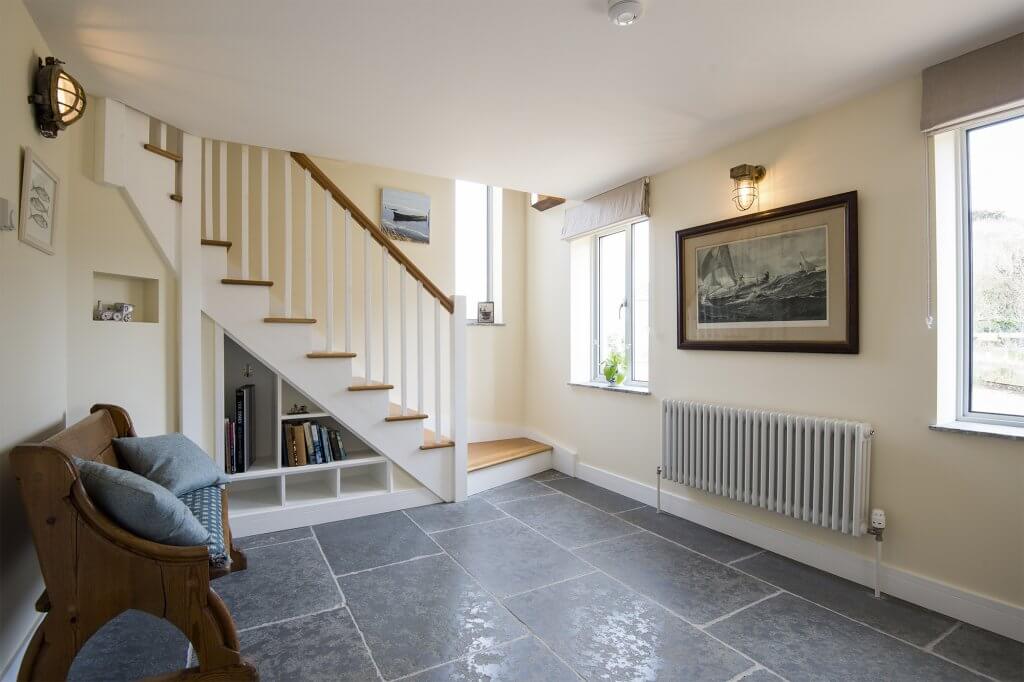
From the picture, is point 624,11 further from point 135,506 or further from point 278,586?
point 278,586

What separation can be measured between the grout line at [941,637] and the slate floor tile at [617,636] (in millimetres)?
737

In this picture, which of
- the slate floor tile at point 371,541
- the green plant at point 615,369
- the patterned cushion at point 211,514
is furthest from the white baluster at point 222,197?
the green plant at point 615,369

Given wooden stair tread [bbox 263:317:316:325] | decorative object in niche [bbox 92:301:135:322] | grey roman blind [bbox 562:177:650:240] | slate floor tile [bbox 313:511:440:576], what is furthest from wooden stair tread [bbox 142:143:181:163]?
grey roman blind [bbox 562:177:650:240]

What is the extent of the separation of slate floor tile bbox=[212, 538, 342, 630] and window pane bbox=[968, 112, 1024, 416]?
3.00m

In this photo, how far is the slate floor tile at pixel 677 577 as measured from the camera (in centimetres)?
229

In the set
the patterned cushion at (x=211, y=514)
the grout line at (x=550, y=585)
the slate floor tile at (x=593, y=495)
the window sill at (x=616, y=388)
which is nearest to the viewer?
the patterned cushion at (x=211, y=514)

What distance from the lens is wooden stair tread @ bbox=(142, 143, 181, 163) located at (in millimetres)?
2744

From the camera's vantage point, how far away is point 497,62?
2.22 m

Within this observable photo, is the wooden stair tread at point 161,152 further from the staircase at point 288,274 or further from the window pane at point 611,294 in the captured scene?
the window pane at point 611,294

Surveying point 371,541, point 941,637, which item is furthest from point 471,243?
point 941,637

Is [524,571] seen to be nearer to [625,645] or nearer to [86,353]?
[625,645]

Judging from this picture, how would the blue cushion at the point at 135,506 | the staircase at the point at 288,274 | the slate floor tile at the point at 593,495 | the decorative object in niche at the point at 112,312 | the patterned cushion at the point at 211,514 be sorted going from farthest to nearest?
the slate floor tile at the point at 593,495
the staircase at the point at 288,274
the decorative object in niche at the point at 112,312
the patterned cushion at the point at 211,514
the blue cushion at the point at 135,506

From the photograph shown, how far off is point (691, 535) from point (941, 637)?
124 centimetres

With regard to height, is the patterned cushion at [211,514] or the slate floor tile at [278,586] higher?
the patterned cushion at [211,514]
